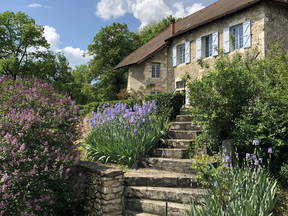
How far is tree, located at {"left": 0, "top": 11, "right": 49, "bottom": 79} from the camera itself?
2462 cm

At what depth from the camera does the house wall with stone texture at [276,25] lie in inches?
448

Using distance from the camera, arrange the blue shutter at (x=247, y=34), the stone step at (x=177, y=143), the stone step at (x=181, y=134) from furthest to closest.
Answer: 1. the blue shutter at (x=247, y=34)
2. the stone step at (x=181, y=134)
3. the stone step at (x=177, y=143)

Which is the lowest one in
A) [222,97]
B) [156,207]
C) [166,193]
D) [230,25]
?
[156,207]

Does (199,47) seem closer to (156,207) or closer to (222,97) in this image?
(222,97)

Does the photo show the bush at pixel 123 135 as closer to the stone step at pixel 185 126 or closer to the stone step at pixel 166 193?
the stone step at pixel 185 126

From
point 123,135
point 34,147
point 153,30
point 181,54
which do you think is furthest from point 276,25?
point 153,30

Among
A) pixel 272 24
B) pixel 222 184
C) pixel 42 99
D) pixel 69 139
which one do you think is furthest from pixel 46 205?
pixel 272 24

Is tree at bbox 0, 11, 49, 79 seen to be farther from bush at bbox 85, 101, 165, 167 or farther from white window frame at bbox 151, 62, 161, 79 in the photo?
bush at bbox 85, 101, 165, 167

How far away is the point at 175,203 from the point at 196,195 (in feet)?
1.26

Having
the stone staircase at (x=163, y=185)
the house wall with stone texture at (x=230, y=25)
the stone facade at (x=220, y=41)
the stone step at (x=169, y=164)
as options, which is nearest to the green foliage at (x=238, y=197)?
the stone staircase at (x=163, y=185)

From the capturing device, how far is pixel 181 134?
6281 millimetres

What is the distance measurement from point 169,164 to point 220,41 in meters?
10.2

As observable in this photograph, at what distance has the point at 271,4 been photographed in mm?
11508

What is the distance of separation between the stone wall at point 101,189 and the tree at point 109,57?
Answer: 2279 centimetres
